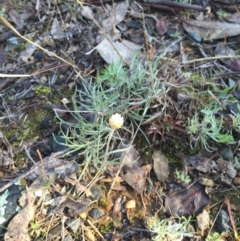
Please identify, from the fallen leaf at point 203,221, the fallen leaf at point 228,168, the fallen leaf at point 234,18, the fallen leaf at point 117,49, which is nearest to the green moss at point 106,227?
the fallen leaf at point 203,221

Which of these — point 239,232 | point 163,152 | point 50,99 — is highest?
point 50,99

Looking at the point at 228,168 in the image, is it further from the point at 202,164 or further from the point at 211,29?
the point at 211,29

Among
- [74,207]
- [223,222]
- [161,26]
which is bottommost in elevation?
[223,222]

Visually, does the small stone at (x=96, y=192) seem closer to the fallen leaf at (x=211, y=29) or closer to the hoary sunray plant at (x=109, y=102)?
the hoary sunray plant at (x=109, y=102)

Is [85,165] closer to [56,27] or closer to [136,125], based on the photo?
[136,125]

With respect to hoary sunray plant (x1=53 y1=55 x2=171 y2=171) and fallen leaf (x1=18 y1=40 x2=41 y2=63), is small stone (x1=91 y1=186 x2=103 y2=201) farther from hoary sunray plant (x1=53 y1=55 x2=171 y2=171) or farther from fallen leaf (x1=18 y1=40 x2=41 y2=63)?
fallen leaf (x1=18 y1=40 x2=41 y2=63)

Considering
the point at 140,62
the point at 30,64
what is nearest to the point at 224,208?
the point at 140,62

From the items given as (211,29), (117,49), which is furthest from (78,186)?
(211,29)
